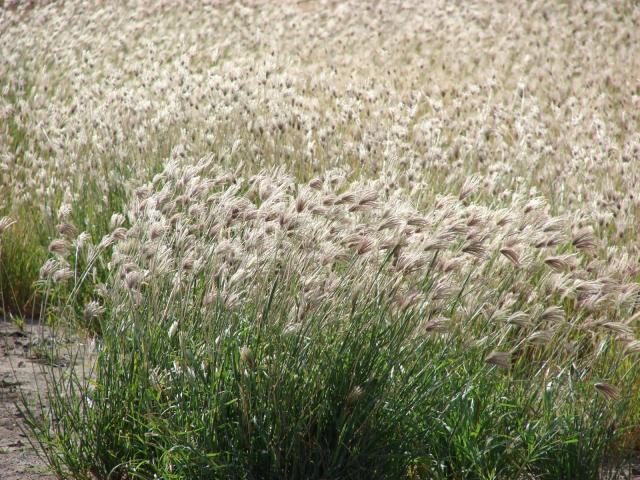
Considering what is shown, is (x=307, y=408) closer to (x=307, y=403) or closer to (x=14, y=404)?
(x=307, y=403)

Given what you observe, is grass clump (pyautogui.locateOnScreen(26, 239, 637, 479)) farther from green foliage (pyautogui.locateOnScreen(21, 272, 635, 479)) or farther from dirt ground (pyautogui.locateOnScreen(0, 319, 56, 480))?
dirt ground (pyautogui.locateOnScreen(0, 319, 56, 480))

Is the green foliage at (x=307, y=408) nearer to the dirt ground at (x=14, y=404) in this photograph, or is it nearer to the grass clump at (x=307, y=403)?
the grass clump at (x=307, y=403)

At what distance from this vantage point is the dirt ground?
11.2 feet

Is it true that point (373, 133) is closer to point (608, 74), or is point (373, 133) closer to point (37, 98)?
point (37, 98)

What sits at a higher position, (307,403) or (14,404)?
(307,403)

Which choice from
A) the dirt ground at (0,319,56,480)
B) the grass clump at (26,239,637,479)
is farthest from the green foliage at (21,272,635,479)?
the dirt ground at (0,319,56,480)

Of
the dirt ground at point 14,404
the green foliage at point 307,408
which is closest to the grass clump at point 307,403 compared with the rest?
the green foliage at point 307,408

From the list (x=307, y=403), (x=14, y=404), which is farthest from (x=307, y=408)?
(x=14, y=404)

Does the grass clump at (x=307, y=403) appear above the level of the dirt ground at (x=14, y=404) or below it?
above

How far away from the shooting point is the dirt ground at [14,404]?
340 cm

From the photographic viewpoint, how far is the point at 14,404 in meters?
3.85

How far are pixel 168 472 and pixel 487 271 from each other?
1.54m

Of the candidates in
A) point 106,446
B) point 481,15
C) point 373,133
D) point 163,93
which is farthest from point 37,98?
point 481,15

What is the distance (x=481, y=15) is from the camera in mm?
12539
